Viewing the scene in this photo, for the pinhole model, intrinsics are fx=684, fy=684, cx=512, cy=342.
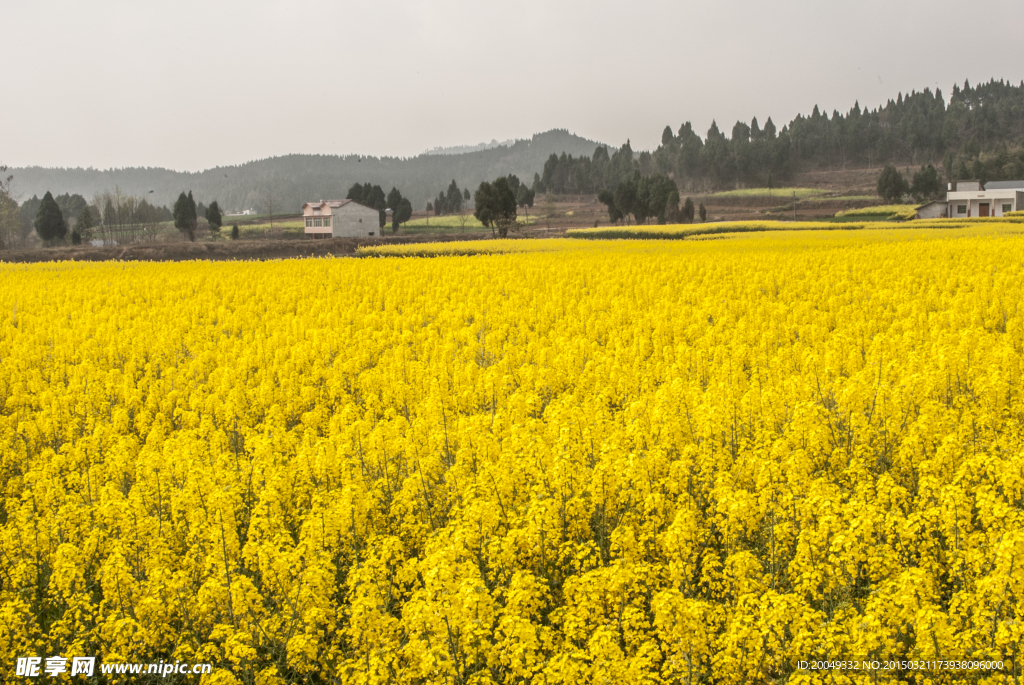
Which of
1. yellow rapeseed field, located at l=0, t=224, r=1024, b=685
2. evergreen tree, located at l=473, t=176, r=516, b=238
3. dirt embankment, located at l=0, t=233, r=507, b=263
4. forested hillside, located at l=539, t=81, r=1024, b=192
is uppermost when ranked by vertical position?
forested hillside, located at l=539, t=81, r=1024, b=192

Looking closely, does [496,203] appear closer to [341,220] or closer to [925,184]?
[341,220]

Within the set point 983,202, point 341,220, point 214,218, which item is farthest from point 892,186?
point 214,218

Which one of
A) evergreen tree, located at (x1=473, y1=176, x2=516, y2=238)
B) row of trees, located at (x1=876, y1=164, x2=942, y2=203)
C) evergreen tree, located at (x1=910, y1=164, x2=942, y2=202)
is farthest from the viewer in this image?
row of trees, located at (x1=876, y1=164, x2=942, y2=203)

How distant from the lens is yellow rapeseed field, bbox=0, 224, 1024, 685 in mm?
4781

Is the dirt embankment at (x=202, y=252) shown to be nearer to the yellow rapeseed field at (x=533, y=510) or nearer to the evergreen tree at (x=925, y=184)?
the yellow rapeseed field at (x=533, y=510)

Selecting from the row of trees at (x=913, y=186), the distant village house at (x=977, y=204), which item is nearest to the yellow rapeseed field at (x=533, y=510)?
the distant village house at (x=977, y=204)

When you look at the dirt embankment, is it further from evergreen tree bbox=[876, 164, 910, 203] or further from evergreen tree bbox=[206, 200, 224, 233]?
evergreen tree bbox=[876, 164, 910, 203]

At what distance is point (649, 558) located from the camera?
20.4ft

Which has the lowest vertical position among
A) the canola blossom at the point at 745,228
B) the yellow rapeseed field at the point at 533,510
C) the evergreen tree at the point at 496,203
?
the yellow rapeseed field at the point at 533,510

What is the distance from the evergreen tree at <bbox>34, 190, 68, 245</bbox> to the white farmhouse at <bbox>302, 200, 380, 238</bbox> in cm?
3518

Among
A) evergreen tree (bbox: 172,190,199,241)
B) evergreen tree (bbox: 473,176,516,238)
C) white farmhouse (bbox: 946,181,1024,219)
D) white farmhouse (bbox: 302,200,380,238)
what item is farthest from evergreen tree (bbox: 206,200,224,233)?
white farmhouse (bbox: 946,181,1024,219)

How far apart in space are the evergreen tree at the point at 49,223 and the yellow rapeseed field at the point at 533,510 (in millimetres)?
97396

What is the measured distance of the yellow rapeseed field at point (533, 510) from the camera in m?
4.78

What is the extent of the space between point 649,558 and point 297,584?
3084mm
